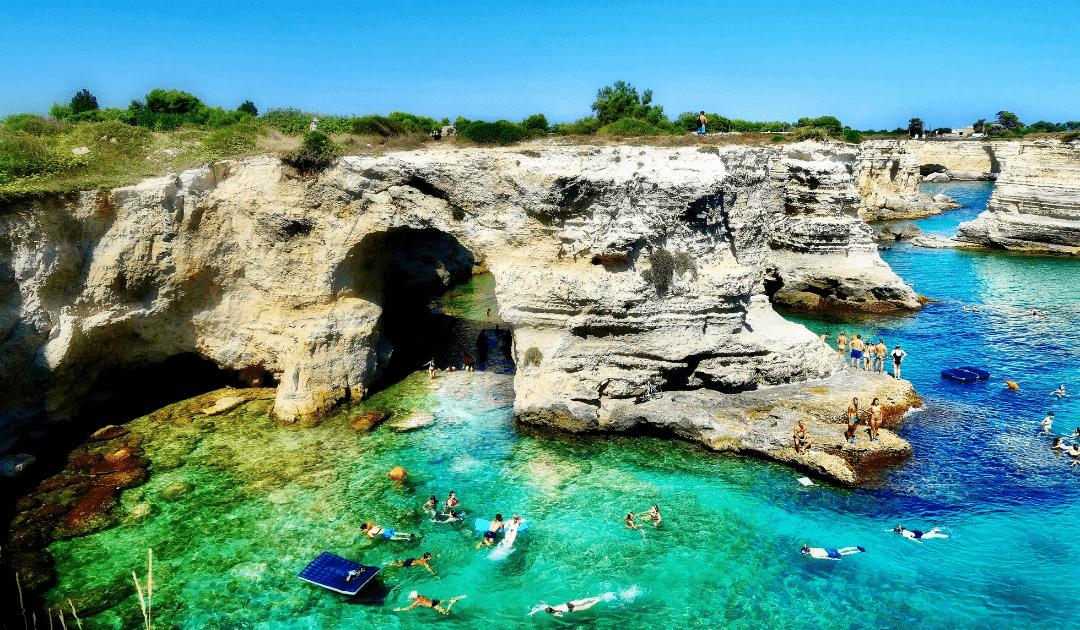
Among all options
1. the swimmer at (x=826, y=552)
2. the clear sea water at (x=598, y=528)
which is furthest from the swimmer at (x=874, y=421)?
the swimmer at (x=826, y=552)

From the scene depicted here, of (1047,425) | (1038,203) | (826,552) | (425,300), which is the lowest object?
(826,552)

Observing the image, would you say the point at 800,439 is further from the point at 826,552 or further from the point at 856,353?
the point at 856,353

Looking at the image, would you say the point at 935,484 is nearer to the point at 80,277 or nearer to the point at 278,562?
the point at 278,562

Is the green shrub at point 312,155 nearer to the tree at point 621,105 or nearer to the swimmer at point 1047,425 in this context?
the tree at point 621,105

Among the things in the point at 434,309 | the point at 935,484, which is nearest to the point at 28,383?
the point at 434,309

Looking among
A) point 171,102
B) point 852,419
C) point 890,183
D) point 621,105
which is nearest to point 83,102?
point 171,102

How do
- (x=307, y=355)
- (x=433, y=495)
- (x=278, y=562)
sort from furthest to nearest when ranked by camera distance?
(x=307, y=355) < (x=433, y=495) < (x=278, y=562)
